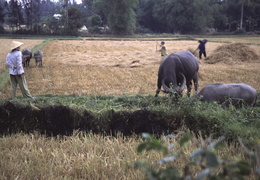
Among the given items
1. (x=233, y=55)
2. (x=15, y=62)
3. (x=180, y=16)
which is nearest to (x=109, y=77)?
(x=15, y=62)

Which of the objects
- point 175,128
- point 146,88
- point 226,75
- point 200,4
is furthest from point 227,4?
point 175,128

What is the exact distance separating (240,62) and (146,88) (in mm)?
8207

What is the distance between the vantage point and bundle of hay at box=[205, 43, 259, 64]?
1588cm

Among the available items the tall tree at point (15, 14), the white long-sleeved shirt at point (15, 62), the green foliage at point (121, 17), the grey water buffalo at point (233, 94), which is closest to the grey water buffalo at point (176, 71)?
the grey water buffalo at point (233, 94)

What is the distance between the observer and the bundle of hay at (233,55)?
52.1ft

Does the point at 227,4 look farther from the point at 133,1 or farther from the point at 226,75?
the point at 226,75

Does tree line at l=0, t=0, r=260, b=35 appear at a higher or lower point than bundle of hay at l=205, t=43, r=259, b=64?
higher

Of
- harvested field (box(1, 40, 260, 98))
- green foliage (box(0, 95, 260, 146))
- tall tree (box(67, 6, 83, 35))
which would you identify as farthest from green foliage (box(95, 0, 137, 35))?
green foliage (box(0, 95, 260, 146))

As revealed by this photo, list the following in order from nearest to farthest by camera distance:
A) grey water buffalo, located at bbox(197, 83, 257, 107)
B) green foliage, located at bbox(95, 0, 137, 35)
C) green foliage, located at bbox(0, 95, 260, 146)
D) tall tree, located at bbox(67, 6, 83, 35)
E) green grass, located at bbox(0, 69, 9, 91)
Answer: green foliage, located at bbox(0, 95, 260, 146), grey water buffalo, located at bbox(197, 83, 257, 107), green grass, located at bbox(0, 69, 9, 91), tall tree, located at bbox(67, 6, 83, 35), green foliage, located at bbox(95, 0, 137, 35)

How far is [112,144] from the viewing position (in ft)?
13.7

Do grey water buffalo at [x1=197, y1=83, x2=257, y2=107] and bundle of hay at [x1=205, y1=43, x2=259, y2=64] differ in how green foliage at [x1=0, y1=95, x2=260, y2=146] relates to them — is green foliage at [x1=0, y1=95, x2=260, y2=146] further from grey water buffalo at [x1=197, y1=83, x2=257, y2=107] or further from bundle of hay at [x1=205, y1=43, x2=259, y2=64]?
bundle of hay at [x1=205, y1=43, x2=259, y2=64]

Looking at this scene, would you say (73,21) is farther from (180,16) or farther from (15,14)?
(180,16)

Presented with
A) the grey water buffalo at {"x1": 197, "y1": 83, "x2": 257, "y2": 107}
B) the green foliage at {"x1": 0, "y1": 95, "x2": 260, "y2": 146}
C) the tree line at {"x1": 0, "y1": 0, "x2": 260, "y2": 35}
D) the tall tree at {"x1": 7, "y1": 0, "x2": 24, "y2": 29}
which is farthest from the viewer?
the tree line at {"x1": 0, "y1": 0, "x2": 260, "y2": 35}

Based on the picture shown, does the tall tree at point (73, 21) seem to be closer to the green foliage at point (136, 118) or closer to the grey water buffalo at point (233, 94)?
the grey water buffalo at point (233, 94)
